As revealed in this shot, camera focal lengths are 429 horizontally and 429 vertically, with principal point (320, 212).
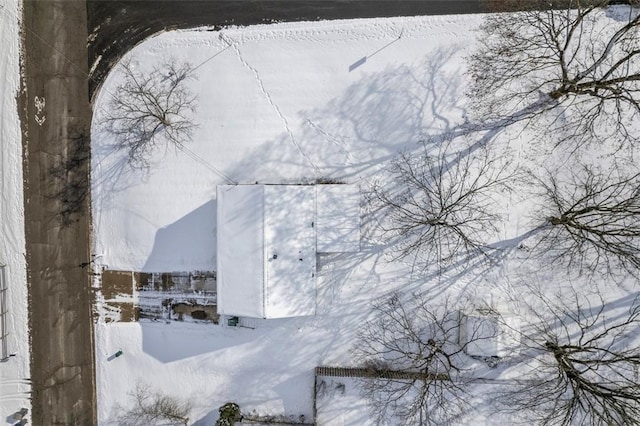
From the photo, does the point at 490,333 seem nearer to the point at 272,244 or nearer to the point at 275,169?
the point at 272,244

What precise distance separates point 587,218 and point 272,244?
873 centimetres

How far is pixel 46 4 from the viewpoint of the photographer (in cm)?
1305

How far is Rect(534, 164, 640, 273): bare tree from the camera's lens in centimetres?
1171

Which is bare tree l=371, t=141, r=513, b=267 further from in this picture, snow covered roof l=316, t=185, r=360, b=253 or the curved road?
the curved road

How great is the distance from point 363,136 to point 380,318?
5.29 meters

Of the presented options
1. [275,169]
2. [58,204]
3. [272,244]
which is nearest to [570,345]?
[272,244]

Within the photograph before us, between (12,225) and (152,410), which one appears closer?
(152,410)

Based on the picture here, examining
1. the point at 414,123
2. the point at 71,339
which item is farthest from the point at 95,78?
the point at 414,123

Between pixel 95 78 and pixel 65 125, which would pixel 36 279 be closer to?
pixel 65 125

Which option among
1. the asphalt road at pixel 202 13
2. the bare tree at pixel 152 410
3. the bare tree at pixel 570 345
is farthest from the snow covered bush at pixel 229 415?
the asphalt road at pixel 202 13

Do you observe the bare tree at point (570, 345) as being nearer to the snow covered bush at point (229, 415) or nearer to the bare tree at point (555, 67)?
the bare tree at point (555, 67)

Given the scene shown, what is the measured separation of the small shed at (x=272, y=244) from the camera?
11.2 meters

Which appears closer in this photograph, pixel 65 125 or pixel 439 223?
pixel 439 223

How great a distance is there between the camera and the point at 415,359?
12039 millimetres
